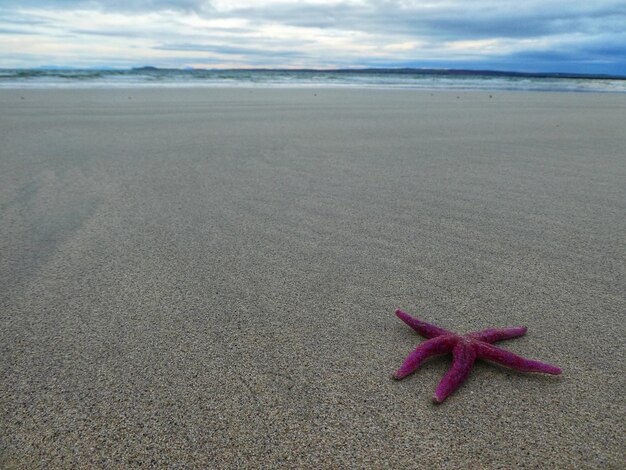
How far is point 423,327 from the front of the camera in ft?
5.43

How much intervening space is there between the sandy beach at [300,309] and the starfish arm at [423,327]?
60 mm

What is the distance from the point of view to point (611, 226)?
273 centimetres

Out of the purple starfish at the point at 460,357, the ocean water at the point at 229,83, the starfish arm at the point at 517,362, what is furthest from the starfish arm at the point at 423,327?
the ocean water at the point at 229,83

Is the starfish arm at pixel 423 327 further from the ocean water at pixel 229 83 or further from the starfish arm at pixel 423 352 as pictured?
the ocean water at pixel 229 83

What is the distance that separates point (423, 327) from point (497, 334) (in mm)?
249

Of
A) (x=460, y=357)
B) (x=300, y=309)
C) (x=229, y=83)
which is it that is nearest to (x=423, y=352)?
(x=460, y=357)

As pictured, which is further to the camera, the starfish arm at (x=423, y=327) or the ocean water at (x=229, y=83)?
the ocean water at (x=229, y=83)

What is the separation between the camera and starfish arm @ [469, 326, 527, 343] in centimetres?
160

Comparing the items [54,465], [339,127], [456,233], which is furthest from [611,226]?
[339,127]

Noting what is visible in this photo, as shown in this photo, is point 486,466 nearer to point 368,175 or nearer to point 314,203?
point 314,203

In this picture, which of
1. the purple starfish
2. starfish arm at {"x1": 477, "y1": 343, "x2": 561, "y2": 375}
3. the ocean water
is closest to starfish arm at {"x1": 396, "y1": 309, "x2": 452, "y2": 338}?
the purple starfish

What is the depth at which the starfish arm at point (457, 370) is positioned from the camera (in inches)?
54.8

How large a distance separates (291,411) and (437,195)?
7.57ft

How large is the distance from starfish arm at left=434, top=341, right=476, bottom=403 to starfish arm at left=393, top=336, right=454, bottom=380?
0.11 ft
